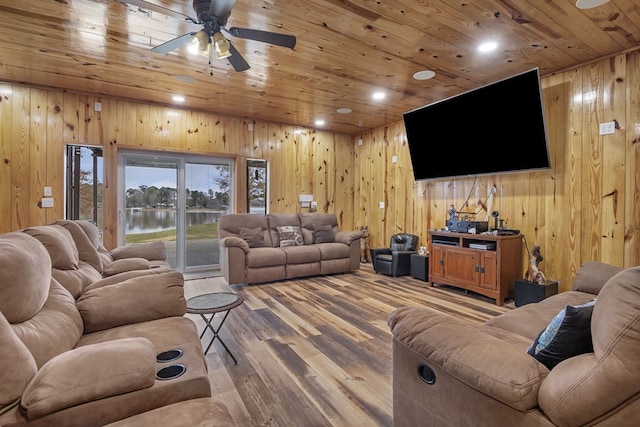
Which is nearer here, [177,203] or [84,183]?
[84,183]

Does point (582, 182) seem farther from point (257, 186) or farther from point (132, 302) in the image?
point (257, 186)

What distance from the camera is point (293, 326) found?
2.90 m

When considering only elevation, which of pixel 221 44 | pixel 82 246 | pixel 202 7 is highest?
pixel 202 7

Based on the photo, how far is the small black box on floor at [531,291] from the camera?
3.23 m

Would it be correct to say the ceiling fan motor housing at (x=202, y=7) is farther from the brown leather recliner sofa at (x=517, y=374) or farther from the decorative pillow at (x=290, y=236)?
the decorative pillow at (x=290, y=236)

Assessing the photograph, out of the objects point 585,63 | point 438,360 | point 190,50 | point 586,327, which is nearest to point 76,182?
point 190,50

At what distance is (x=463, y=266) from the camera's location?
12.9 feet

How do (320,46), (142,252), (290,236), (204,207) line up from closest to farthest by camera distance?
(320,46), (142,252), (290,236), (204,207)

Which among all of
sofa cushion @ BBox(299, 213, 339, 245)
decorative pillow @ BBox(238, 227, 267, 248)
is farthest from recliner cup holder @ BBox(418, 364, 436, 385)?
sofa cushion @ BBox(299, 213, 339, 245)

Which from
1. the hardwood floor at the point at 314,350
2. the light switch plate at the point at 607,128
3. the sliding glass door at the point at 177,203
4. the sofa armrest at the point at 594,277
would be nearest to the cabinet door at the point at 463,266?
the hardwood floor at the point at 314,350

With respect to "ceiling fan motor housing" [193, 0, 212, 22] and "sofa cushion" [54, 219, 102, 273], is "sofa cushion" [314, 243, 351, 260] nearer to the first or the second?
"sofa cushion" [54, 219, 102, 273]

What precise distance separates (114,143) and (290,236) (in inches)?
115

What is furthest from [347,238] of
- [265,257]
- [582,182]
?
[582,182]

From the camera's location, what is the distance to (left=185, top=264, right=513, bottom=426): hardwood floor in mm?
1747
